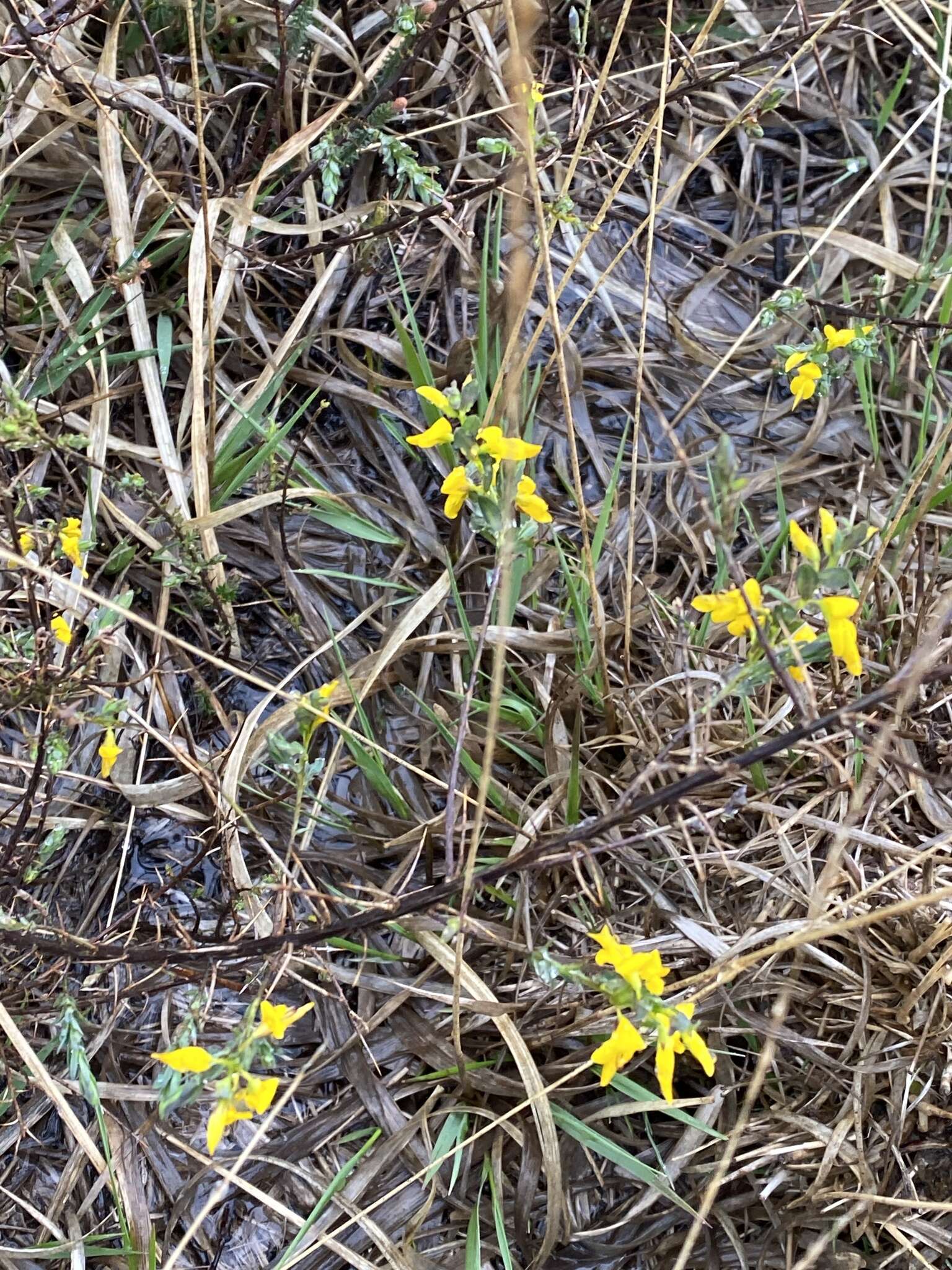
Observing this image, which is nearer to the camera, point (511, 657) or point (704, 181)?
point (511, 657)

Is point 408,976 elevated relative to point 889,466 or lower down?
lower down

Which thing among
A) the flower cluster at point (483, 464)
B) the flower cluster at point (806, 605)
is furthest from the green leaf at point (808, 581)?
the flower cluster at point (483, 464)

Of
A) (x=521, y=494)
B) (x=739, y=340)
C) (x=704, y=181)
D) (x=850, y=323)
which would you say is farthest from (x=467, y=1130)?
(x=704, y=181)

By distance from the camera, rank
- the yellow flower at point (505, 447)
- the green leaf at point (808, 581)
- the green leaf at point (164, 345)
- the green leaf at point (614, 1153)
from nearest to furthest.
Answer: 1. the green leaf at point (808, 581)
2. the yellow flower at point (505, 447)
3. the green leaf at point (614, 1153)
4. the green leaf at point (164, 345)

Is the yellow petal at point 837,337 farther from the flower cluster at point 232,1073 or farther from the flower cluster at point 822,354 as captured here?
the flower cluster at point 232,1073

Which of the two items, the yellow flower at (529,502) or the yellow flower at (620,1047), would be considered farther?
the yellow flower at (529,502)

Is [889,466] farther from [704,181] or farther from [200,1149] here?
[200,1149]

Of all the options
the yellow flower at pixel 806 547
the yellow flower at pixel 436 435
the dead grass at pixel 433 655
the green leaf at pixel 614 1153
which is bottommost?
the green leaf at pixel 614 1153
